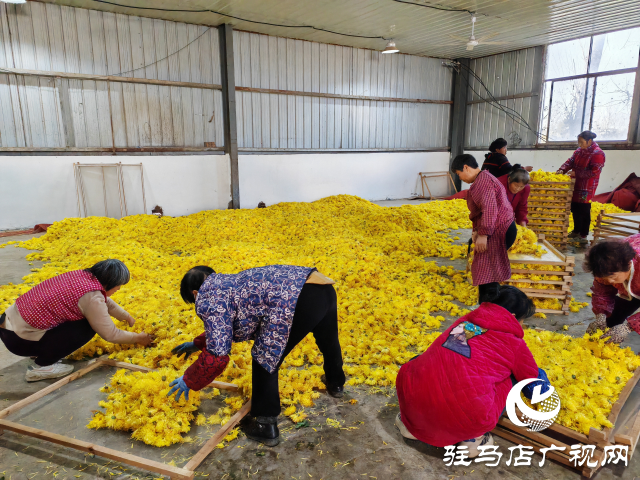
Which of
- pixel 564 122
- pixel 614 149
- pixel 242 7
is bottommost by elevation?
pixel 614 149

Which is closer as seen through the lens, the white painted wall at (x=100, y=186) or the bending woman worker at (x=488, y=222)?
the bending woman worker at (x=488, y=222)

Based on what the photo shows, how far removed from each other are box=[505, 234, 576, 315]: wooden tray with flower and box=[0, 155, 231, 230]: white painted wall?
8.63 metres

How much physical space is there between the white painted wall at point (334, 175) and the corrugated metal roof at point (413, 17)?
3591 millimetres

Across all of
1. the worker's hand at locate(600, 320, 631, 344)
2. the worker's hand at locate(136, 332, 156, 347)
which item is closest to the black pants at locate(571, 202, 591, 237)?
the worker's hand at locate(600, 320, 631, 344)

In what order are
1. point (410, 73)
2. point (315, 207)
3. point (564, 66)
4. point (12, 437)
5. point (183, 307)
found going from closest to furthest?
point (12, 437), point (183, 307), point (315, 207), point (564, 66), point (410, 73)

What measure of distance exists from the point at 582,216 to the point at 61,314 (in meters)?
8.43

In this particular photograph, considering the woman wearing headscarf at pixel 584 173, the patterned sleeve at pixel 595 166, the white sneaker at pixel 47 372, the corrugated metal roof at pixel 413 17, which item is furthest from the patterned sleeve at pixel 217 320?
the corrugated metal roof at pixel 413 17

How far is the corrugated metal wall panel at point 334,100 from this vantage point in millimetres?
11492

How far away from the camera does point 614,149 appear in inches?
440

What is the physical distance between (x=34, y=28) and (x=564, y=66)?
14439 mm

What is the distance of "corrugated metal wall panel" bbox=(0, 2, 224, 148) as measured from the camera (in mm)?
8781

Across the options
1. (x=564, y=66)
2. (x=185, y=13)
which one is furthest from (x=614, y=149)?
(x=185, y=13)

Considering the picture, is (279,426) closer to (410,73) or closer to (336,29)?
(336,29)

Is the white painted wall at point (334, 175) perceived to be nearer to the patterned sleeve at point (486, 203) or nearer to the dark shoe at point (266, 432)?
the patterned sleeve at point (486, 203)
